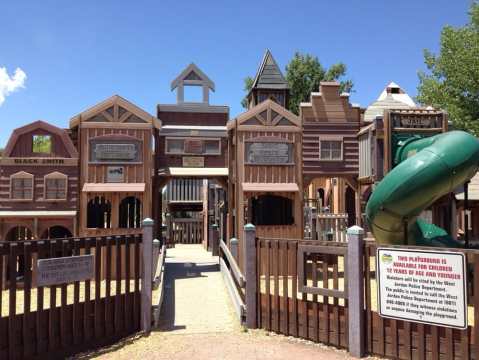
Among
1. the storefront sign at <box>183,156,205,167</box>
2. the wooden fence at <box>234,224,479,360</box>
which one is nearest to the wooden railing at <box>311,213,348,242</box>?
the storefront sign at <box>183,156,205,167</box>

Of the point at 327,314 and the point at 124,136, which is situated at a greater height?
the point at 124,136

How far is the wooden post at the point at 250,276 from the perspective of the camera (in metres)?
8.62

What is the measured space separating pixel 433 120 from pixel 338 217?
523cm

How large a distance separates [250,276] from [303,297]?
4.46 feet

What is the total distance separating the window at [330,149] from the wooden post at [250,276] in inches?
315

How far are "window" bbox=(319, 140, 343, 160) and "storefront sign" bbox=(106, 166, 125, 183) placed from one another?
7959 mm

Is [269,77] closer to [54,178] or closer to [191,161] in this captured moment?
[191,161]

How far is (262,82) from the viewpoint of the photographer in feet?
65.9

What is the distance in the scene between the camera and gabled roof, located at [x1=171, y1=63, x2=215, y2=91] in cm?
1772

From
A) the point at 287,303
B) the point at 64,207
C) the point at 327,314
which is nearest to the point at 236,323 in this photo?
the point at 287,303

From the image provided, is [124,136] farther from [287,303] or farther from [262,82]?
[287,303]

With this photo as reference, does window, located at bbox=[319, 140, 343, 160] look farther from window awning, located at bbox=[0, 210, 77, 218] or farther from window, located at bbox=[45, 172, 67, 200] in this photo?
window, located at bbox=[45, 172, 67, 200]

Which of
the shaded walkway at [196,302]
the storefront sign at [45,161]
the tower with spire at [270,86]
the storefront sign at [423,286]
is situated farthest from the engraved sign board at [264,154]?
the storefront sign at [423,286]

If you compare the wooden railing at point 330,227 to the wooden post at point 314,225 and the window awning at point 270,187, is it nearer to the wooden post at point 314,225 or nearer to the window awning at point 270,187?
the wooden post at point 314,225
